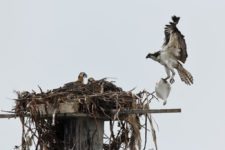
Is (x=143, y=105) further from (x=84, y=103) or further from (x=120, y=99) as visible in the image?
(x=84, y=103)

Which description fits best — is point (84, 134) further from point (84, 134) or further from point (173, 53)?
point (173, 53)

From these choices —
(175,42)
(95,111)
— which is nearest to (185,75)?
(175,42)

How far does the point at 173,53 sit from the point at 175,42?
16cm

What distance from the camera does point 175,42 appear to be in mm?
6012

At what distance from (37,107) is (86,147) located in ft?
2.44

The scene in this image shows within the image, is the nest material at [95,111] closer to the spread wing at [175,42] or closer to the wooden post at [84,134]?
the wooden post at [84,134]

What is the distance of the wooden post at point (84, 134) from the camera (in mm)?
4207

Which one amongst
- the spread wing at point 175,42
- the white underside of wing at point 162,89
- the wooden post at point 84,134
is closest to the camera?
the wooden post at point 84,134

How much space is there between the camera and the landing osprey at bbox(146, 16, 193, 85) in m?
5.70

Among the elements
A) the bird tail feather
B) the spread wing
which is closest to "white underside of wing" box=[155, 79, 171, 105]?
the bird tail feather

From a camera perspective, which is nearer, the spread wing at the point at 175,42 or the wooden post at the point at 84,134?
the wooden post at the point at 84,134

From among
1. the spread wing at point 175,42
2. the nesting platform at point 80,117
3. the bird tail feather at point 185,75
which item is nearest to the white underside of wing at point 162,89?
the nesting platform at point 80,117

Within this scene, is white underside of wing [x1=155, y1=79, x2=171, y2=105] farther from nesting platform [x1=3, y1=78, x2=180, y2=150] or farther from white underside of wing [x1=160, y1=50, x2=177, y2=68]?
white underside of wing [x1=160, y1=50, x2=177, y2=68]

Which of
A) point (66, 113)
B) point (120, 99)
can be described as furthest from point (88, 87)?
point (66, 113)
